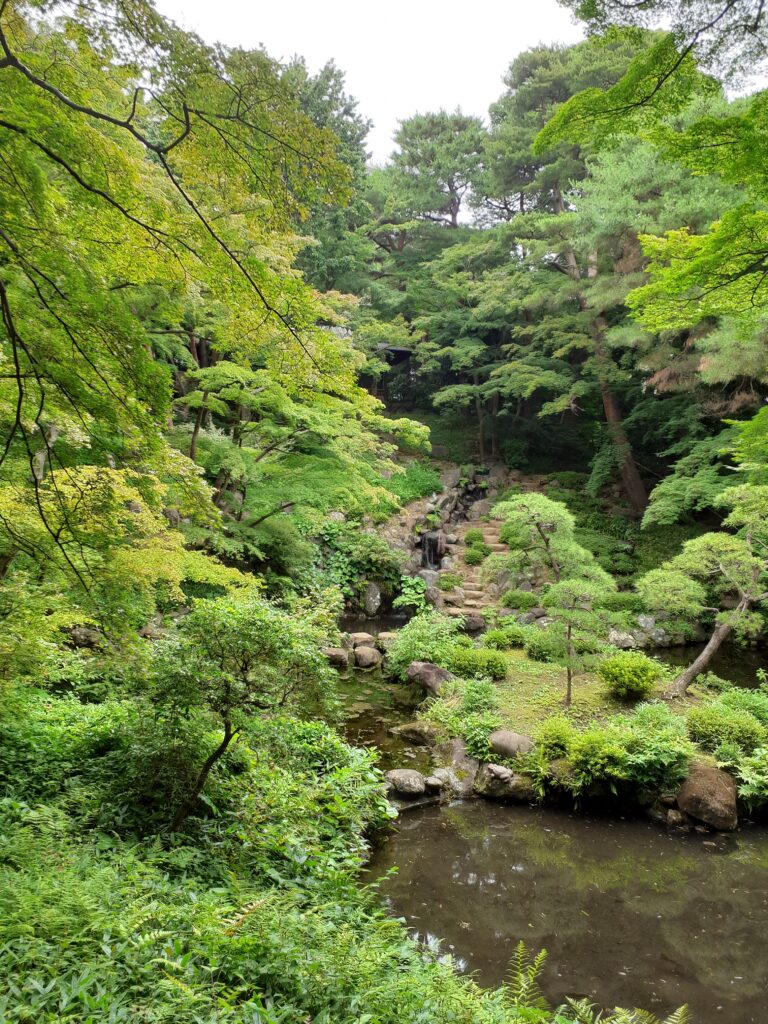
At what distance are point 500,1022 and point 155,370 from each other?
12.3 ft

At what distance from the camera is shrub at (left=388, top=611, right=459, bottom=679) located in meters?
9.27

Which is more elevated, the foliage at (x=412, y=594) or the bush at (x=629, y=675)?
the foliage at (x=412, y=594)

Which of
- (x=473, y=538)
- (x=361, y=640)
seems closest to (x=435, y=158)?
(x=473, y=538)

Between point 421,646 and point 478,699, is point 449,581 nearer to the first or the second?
point 421,646

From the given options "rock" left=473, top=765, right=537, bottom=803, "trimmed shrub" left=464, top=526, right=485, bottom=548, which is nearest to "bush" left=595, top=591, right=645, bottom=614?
"trimmed shrub" left=464, top=526, right=485, bottom=548

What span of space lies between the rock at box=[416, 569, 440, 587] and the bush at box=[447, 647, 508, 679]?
434cm

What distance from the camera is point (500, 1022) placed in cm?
254

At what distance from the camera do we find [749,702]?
733cm

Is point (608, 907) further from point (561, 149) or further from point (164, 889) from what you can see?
point (561, 149)

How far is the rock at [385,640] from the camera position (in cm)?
1074

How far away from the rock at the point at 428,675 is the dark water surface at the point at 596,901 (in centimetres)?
252

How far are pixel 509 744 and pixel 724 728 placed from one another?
Answer: 266cm

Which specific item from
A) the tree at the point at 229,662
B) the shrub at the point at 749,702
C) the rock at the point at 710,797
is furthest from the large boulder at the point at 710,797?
the tree at the point at 229,662

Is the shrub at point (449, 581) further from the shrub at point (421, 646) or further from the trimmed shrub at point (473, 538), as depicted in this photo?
the shrub at point (421, 646)
